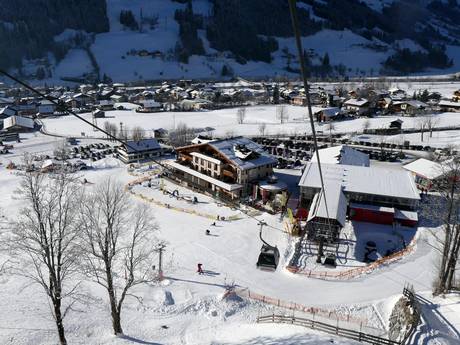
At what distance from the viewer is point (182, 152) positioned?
3441cm

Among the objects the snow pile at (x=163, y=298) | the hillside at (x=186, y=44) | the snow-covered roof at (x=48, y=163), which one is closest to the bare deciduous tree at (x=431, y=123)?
the snow pile at (x=163, y=298)

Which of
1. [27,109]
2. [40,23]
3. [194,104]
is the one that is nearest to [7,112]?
[27,109]

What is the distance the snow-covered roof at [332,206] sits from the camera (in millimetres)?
21500

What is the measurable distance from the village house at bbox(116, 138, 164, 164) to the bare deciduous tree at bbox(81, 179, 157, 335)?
16293mm

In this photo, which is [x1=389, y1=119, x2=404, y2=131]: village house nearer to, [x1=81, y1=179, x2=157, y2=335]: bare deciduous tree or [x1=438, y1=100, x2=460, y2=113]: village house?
[x1=438, y1=100, x2=460, y2=113]: village house

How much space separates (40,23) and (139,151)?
142618 mm

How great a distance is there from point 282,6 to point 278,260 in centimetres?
19876

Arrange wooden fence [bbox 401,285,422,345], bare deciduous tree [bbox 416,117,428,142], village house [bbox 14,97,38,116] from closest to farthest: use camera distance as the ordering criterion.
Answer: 1. wooden fence [bbox 401,285,422,345]
2. bare deciduous tree [bbox 416,117,428,142]
3. village house [bbox 14,97,38,116]

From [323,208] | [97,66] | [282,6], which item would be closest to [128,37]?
[97,66]

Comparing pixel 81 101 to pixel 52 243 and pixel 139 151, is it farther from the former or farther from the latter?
pixel 52 243

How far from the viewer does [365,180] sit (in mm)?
27781

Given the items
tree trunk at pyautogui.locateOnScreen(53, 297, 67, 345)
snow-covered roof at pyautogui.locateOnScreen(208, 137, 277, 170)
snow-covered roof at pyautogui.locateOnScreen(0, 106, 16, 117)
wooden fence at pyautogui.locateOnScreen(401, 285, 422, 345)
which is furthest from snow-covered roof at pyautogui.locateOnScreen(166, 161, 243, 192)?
snow-covered roof at pyautogui.locateOnScreen(0, 106, 16, 117)

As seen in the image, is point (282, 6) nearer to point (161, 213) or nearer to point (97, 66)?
point (97, 66)

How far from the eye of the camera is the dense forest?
5549 inches
